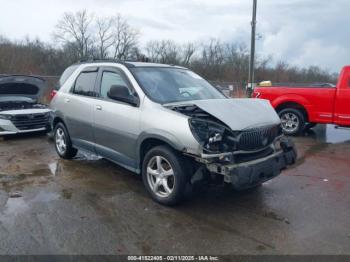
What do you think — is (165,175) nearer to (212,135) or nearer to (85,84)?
(212,135)

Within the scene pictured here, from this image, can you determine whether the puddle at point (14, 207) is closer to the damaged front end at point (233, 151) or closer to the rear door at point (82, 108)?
the rear door at point (82, 108)

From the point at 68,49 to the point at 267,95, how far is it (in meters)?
49.1

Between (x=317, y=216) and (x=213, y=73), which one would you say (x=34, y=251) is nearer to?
(x=317, y=216)

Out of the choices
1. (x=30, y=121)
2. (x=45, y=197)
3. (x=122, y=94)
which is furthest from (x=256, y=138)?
(x=30, y=121)

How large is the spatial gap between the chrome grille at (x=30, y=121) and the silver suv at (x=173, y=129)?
3.59m

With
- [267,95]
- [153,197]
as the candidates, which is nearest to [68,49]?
[267,95]

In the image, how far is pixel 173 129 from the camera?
4031mm

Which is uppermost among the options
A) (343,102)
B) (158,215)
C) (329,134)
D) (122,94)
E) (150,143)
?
(122,94)

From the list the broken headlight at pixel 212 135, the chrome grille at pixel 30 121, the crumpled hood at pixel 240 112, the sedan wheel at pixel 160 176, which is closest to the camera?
the broken headlight at pixel 212 135

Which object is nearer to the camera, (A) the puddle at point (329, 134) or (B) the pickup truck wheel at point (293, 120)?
(A) the puddle at point (329, 134)

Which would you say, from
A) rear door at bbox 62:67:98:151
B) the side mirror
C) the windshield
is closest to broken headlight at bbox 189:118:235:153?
the windshield

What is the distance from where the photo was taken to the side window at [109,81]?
505cm

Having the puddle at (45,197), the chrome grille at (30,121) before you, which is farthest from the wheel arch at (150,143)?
the chrome grille at (30,121)

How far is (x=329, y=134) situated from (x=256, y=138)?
7.14m
